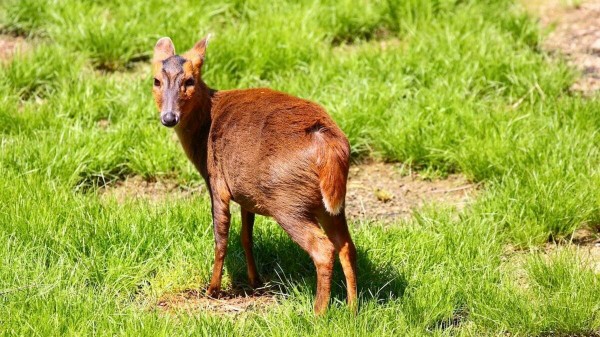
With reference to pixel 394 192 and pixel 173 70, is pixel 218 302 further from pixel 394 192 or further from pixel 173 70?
pixel 394 192

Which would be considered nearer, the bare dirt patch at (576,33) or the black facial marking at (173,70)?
the black facial marking at (173,70)

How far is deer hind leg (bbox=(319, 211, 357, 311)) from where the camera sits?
15.4 ft

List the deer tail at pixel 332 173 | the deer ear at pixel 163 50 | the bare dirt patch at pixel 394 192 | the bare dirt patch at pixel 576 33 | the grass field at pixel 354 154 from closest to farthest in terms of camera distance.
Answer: the deer tail at pixel 332 173 < the grass field at pixel 354 154 < the deer ear at pixel 163 50 < the bare dirt patch at pixel 394 192 < the bare dirt patch at pixel 576 33

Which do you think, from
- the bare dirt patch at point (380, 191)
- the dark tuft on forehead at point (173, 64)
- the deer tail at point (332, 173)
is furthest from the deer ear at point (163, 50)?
the deer tail at point (332, 173)

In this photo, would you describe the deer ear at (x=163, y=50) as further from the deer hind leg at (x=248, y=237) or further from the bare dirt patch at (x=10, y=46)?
the bare dirt patch at (x=10, y=46)

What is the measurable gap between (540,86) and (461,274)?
234cm

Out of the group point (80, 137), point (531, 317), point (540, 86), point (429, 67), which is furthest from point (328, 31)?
point (531, 317)

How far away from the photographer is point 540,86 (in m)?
6.89

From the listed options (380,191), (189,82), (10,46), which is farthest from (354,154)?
(10,46)

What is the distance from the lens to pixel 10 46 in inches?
290

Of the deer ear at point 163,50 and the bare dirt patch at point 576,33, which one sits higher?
the deer ear at point 163,50

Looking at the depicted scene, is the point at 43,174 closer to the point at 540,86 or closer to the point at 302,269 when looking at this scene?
the point at 302,269

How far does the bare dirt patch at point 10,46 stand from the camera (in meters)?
7.19

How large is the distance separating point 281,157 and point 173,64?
83 centimetres
